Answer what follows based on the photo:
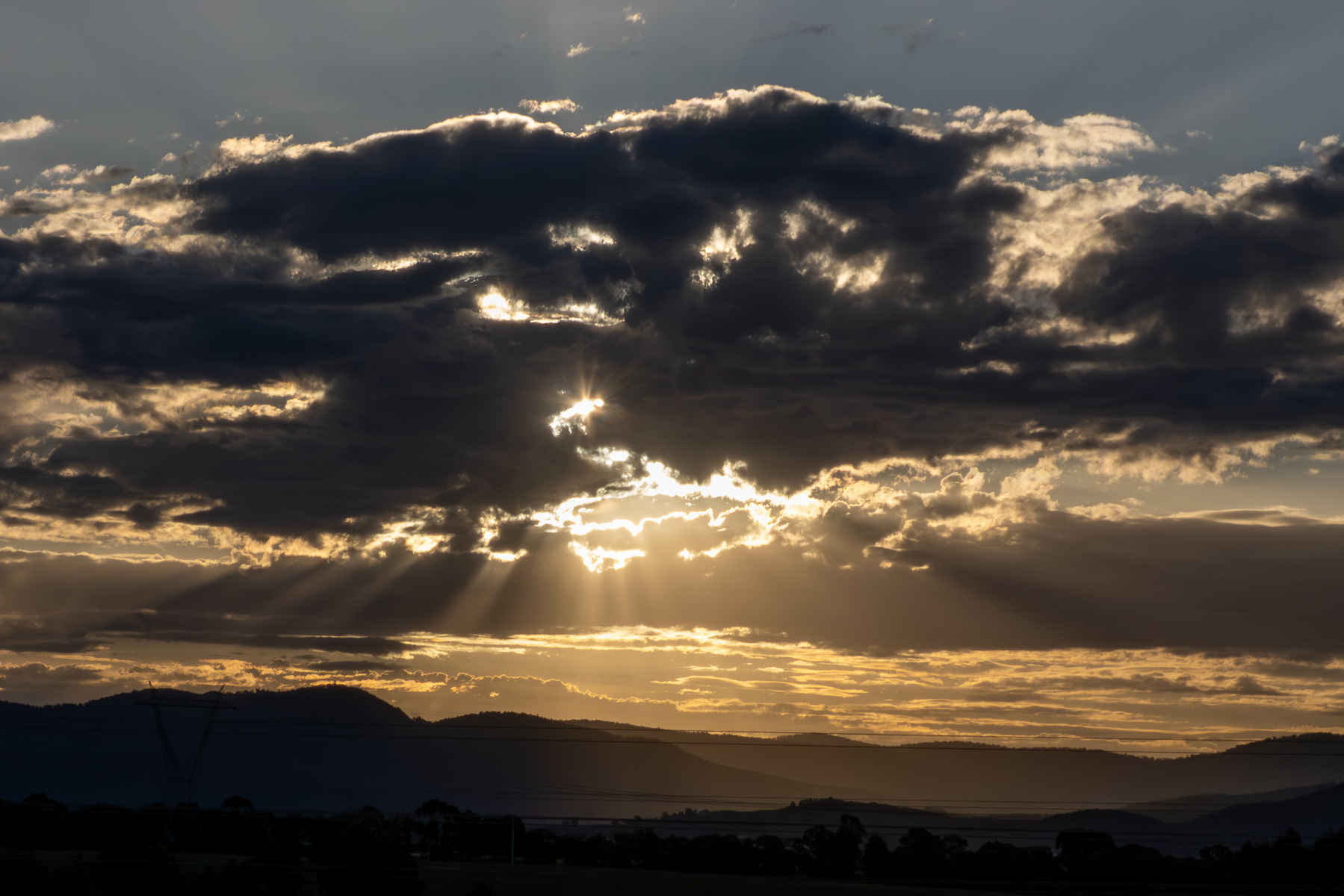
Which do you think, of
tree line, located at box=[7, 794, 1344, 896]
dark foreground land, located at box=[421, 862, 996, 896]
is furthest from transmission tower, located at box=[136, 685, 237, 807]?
dark foreground land, located at box=[421, 862, 996, 896]

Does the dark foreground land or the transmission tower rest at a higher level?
the transmission tower

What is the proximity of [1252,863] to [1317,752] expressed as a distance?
214 feet

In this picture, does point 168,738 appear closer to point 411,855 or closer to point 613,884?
point 411,855

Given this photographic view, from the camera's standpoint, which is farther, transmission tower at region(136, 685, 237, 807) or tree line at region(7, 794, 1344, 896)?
transmission tower at region(136, 685, 237, 807)

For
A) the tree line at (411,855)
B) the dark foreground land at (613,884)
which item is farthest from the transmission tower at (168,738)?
the dark foreground land at (613,884)

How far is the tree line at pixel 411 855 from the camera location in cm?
11819

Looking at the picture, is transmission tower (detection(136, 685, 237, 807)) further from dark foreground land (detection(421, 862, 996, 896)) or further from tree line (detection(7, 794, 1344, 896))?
dark foreground land (detection(421, 862, 996, 896))

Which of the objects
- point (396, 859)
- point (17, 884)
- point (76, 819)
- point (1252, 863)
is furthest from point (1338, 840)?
point (76, 819)

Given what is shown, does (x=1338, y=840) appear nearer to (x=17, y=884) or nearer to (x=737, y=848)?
(x=737, y=848)

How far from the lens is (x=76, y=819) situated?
158 metres

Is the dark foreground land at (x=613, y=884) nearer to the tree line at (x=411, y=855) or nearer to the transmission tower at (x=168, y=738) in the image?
the tree line at (x=411, y=855)

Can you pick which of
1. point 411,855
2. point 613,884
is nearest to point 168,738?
point 411,855

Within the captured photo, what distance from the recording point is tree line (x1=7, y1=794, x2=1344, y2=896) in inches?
4653

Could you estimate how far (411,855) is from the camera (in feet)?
456
